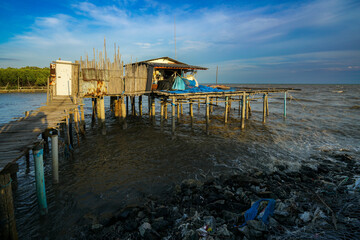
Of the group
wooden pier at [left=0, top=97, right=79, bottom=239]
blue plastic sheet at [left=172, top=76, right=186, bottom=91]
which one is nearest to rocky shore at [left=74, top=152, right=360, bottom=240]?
wooden pier at [left=0, top=97, right=79, bottom=239]

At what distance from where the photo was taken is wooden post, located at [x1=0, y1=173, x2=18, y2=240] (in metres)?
4.29

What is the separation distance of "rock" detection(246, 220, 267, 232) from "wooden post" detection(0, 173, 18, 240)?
5.63 m

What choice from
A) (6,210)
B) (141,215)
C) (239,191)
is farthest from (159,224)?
(6,210)

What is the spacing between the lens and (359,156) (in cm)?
1218

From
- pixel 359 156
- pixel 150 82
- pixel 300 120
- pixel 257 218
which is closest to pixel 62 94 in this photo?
pixel 150 82

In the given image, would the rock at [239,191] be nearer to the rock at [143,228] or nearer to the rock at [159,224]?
the rock at [159,224]

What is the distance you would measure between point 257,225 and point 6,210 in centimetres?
583

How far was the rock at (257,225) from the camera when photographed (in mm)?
5050

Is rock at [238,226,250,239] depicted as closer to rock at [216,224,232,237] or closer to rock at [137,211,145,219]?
rock at [216,224,232,237]

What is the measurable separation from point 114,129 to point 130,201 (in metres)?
11.7

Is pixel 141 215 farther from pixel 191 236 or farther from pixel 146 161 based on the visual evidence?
pixel 146 161

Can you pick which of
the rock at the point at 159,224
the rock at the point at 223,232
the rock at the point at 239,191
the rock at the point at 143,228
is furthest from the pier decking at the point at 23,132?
the rock at the point at 239,191

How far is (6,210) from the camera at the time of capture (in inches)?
173

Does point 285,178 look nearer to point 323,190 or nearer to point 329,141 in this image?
point 323,190
